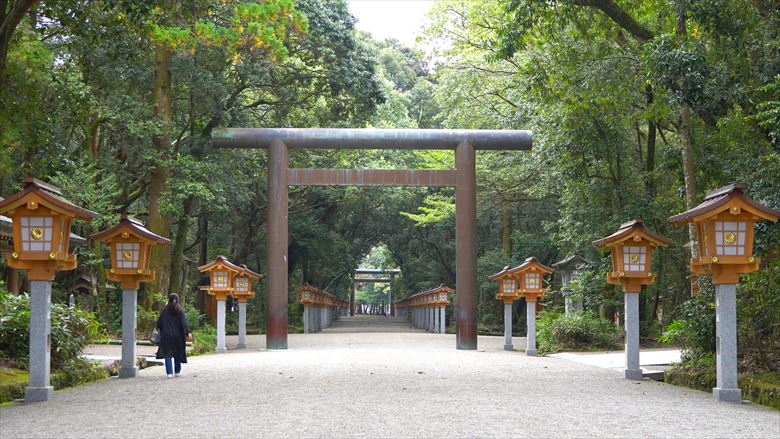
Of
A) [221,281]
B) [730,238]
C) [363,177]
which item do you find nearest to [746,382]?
[730,238]

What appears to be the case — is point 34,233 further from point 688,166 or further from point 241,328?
point 241,328

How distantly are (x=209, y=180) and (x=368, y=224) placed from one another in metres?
24.8

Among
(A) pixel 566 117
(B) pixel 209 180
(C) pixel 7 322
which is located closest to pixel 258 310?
(B) pixel 209 180

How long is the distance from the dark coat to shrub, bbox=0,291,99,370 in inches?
44.2

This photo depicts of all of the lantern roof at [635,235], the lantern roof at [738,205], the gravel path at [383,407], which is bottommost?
the gravel path at [383,407]

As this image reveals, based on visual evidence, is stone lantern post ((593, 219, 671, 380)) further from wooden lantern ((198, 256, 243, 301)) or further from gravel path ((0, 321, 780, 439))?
wooden lantern ((198, 256, 243, 301))

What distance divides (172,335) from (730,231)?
8202 millimetres

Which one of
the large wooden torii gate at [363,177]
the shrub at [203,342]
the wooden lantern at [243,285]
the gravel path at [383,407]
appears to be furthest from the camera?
the wooden lantern at [243,285]

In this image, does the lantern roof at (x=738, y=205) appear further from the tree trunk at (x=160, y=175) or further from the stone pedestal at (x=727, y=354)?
the tree trunk at (x=160, y=175)

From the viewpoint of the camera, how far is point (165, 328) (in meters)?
13.1

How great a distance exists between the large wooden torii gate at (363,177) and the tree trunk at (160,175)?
187cm

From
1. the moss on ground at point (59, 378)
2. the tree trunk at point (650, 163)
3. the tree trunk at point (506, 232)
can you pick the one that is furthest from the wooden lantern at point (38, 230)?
the tree trunk at point (506, 232)

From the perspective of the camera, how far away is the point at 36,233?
10.0m

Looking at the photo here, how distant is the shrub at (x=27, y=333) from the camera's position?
11.4 m
